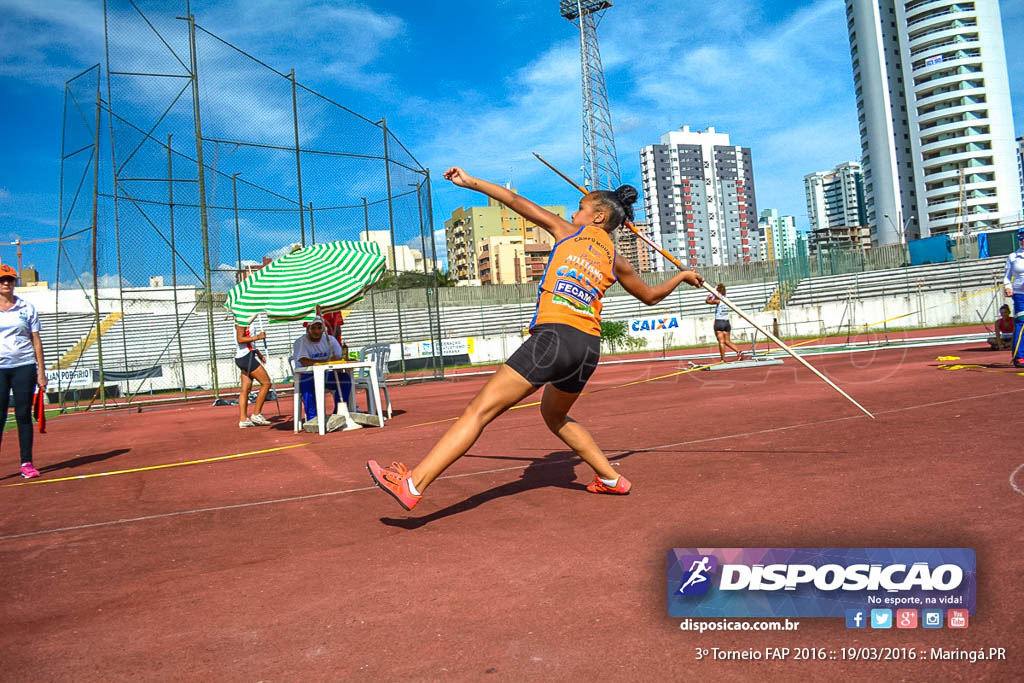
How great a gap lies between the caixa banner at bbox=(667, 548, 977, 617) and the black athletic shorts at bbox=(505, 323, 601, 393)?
1572 mm

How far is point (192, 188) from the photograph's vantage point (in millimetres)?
18125

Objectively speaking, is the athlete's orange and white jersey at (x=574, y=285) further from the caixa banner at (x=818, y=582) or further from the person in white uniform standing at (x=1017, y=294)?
the person in white uniform standing at (x=1017, y=294)

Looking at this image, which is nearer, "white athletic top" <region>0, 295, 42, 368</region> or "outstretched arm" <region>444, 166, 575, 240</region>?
"outstretched arm" <region>444, 166, 575, 240</region>

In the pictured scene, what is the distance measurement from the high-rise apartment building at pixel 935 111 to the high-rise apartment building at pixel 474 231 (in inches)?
2143

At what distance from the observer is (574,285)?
167 inches

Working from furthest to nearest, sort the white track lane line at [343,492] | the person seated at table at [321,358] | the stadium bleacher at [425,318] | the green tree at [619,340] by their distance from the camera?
the green tree at [619,340], the stadium bleacher at [425,318], the person seated at table at [321,358], the white track lane line at [343,492]

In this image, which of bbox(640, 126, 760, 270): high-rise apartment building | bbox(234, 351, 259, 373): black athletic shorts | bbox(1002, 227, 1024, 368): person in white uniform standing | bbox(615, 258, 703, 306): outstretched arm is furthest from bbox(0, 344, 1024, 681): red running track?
bbox(640, 126, 760, 270): high-rise apartment building

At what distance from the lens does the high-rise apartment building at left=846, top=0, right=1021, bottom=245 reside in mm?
92688

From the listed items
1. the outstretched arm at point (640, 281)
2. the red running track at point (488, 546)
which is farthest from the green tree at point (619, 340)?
the outstretched arm at point (640, 281)

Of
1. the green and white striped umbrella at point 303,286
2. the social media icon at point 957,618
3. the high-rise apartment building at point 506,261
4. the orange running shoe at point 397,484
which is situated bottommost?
the social media icon at point 957,618

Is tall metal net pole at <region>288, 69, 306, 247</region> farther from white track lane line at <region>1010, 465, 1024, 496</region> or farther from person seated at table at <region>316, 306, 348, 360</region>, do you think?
white track lane line at <region>1010, 465, 1024, 496</region>

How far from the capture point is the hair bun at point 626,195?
15.1 ft

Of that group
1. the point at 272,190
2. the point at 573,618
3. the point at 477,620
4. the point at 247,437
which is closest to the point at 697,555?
the point at 573,618

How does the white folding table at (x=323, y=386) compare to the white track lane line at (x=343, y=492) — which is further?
the white folding table at (x=323, y=386)
